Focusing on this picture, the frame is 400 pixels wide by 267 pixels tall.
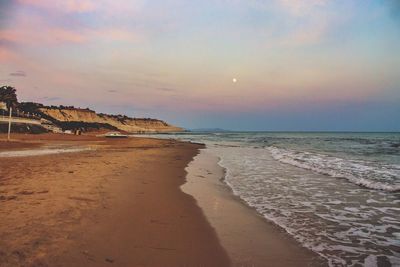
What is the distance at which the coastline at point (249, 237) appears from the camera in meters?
5.09

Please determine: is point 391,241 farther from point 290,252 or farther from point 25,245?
point 25,245

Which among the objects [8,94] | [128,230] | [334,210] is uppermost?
[8,94]

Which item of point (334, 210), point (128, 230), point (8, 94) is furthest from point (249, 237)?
point (8, 94)

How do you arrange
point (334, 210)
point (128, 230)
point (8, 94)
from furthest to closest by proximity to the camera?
point (8, 94), point (334, 210), point (128, 230)

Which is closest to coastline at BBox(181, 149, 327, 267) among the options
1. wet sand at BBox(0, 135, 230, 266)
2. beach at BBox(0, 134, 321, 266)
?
beach at BBox(0, 134, 321, 266)

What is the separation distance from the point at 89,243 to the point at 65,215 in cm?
182

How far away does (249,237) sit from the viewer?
6.20 m

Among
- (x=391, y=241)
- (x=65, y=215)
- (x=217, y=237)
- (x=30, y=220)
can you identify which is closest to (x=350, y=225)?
(x=391, y=241)

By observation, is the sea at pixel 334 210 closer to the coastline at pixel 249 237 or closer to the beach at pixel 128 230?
the coastline at pixel 249 237

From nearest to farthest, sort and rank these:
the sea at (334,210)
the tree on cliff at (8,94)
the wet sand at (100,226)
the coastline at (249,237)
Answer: the wet sand at (100,226) < the coastline at (249,237) < the sea at (334,210) < the tree on cliff at (8,94)

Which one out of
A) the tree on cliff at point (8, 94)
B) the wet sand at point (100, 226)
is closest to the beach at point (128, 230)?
the wet sand at point (100, 226)

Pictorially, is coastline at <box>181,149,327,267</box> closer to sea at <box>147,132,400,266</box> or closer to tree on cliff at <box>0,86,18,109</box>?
sea at <box>147,132,400,266</box>

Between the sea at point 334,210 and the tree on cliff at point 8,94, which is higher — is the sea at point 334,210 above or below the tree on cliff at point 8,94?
below

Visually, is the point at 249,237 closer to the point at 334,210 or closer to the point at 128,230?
the point at 128,230
